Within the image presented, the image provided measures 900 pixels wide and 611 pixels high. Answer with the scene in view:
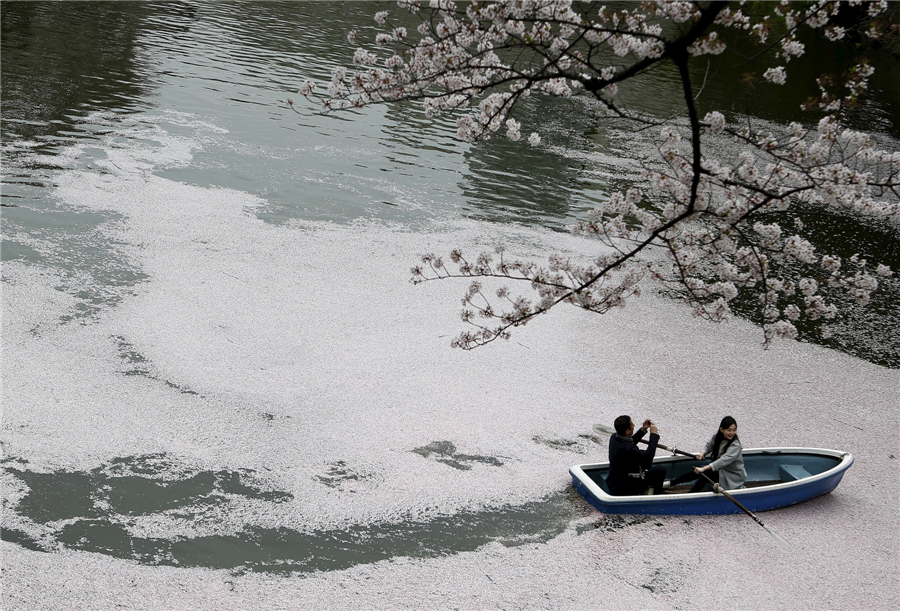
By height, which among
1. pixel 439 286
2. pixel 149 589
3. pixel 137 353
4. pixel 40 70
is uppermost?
pixel 40 70

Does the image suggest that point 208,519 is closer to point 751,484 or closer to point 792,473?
point 751,484

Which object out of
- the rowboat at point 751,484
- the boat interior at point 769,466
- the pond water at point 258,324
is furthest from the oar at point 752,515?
the pond water at point 258,324

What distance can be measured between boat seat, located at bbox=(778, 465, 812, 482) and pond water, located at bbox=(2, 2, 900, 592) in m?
1.87

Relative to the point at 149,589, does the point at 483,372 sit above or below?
above

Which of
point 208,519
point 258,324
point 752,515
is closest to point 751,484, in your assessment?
point 752,515

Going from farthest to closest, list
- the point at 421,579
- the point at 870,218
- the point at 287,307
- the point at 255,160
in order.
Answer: the point at 870,218 < the point at 255,160 < the point at 287,307 < the point at 421,579

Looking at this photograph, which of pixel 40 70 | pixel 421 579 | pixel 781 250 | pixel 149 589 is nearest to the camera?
pixel 149 589

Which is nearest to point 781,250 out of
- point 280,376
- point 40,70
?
point 280,376

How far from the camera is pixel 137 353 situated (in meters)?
8.26

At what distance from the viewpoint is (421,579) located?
5812 mm

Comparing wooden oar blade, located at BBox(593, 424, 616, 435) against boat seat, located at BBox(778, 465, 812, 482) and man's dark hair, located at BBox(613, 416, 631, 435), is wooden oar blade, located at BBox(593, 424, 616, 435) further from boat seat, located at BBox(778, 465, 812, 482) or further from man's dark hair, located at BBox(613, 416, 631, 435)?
boat seat, located at BBox(778, 465, 812, 482)

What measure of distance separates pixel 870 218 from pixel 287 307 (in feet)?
44.9

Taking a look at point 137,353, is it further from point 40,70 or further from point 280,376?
point 40,70

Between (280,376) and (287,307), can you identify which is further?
(287,307)
